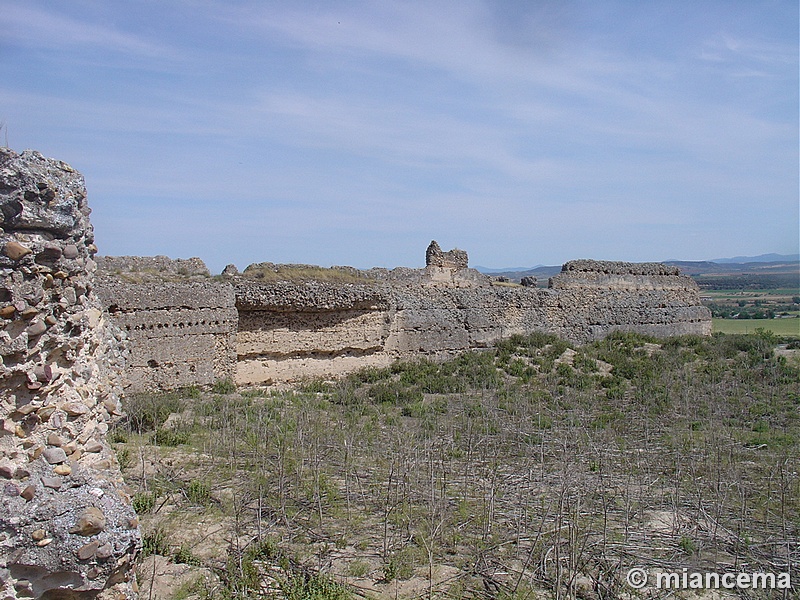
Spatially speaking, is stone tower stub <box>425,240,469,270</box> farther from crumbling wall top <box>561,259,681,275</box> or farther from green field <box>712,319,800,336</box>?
green field <box>712,319,800,336</box>

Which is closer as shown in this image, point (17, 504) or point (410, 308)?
point (17, 504)

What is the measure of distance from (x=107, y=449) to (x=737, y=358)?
46.7 feet

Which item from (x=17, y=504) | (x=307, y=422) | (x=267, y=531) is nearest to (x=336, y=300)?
(x=307, y=422)

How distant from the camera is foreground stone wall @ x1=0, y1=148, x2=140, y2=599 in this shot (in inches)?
113

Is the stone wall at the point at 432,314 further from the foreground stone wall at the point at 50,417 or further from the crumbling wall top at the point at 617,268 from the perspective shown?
the foreground stone wall at the point at 50,417

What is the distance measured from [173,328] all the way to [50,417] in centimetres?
806

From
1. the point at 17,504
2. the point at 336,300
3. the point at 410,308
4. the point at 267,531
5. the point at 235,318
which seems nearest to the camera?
the point at 17,504

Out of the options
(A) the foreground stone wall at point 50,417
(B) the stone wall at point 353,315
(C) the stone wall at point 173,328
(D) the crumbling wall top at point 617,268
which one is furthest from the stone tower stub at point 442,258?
(A) the foreground stone wall at point 50,417

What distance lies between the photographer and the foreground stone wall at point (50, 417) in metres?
2.87

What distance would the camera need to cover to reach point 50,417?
3.24 metres

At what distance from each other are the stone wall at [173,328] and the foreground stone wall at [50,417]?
24.3ft

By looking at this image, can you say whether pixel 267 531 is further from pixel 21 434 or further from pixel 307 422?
pixel 307 422

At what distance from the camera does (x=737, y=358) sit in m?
14.3

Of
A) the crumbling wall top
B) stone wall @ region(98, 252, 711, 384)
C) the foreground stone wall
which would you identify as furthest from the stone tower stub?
the foreground stone wall
